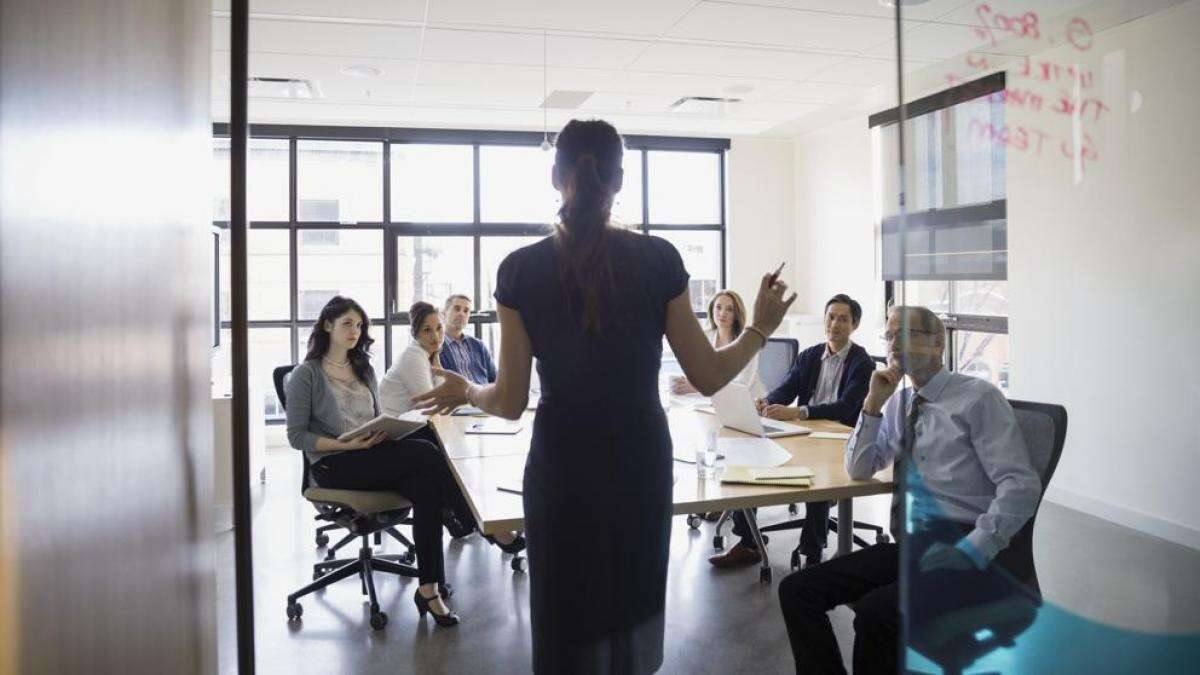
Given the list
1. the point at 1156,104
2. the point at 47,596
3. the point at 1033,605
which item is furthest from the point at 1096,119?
the point at 47,596

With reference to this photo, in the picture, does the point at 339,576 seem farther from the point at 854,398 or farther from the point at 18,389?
the point at 18,389

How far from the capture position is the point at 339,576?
3295 mm

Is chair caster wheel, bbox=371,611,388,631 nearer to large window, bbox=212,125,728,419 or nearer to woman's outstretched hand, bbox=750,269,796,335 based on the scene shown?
woman's outstretched hand, bbox=750,269,796,335

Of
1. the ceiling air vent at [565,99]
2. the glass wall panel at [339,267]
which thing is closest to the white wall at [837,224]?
the ceiling air vent at [565,99]

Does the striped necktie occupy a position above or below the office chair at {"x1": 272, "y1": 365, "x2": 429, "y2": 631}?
above

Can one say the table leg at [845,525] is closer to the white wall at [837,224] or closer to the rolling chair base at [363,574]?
the rolling chair base at [363,574]

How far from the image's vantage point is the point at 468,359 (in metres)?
4.79

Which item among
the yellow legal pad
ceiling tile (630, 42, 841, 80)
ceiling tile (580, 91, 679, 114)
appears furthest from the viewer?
ceiling tile (580, 91, 679, 114)

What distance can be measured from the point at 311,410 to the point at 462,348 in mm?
1645

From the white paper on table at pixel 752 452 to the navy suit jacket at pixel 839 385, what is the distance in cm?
72

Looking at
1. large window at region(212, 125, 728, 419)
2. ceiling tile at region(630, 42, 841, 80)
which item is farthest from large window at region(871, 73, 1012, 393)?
large window at region(212, 125, 728, 419)

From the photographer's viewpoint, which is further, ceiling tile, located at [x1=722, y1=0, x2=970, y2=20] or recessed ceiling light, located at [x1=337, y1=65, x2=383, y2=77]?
recessed ceiling light, located at [x1=337, y1=65, x2=383, y2=77]

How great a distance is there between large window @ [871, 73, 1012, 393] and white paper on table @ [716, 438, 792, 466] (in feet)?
5.28

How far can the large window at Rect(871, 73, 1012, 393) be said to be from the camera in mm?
845
